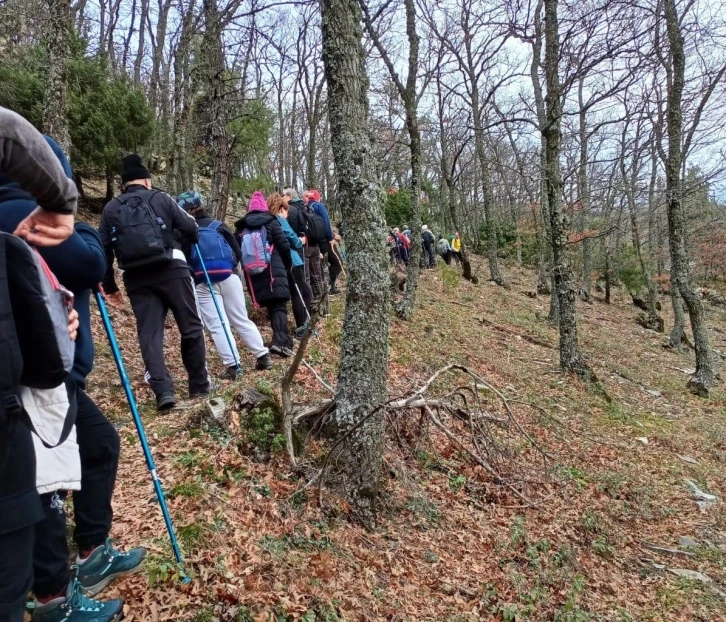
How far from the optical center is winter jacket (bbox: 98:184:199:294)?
172 inches

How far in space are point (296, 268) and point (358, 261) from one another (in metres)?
3.71

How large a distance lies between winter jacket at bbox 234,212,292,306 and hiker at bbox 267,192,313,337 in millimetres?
431

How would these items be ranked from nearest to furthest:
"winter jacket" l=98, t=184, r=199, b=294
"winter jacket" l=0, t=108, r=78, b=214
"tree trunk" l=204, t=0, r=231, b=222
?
"winter jacket" l=0, t=108, r=78, b=214 < "winter jacket" l=98, t=184, r=199, b=294 < "tree trunk" l=204, t=0, r=231, b=222

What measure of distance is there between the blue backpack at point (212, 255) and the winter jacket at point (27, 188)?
12.3ft

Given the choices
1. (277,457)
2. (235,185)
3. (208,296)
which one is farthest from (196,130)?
(277,457)

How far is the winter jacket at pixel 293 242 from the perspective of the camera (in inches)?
278

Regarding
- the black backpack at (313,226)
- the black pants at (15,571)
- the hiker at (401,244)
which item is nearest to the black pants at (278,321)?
the black backpack at (313,226)

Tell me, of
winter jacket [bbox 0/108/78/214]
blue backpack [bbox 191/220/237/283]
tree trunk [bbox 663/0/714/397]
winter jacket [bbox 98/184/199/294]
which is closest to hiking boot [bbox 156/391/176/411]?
winter jacket [bbox 98/184/199/294]

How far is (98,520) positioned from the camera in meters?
2.38

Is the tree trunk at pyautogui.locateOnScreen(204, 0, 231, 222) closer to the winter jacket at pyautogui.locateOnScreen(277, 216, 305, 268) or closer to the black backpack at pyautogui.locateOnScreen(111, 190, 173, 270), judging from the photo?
the winter jacket at pyautogui.locateOnScreen(277, 216, 305, 268)

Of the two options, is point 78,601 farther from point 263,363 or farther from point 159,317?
point 263,363

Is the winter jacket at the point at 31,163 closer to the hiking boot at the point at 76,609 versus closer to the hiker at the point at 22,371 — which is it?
the hiker at the point at 22,371

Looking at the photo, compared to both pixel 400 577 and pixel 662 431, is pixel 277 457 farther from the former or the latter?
pixel 662 431

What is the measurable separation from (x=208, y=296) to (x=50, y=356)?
4.03 metres
